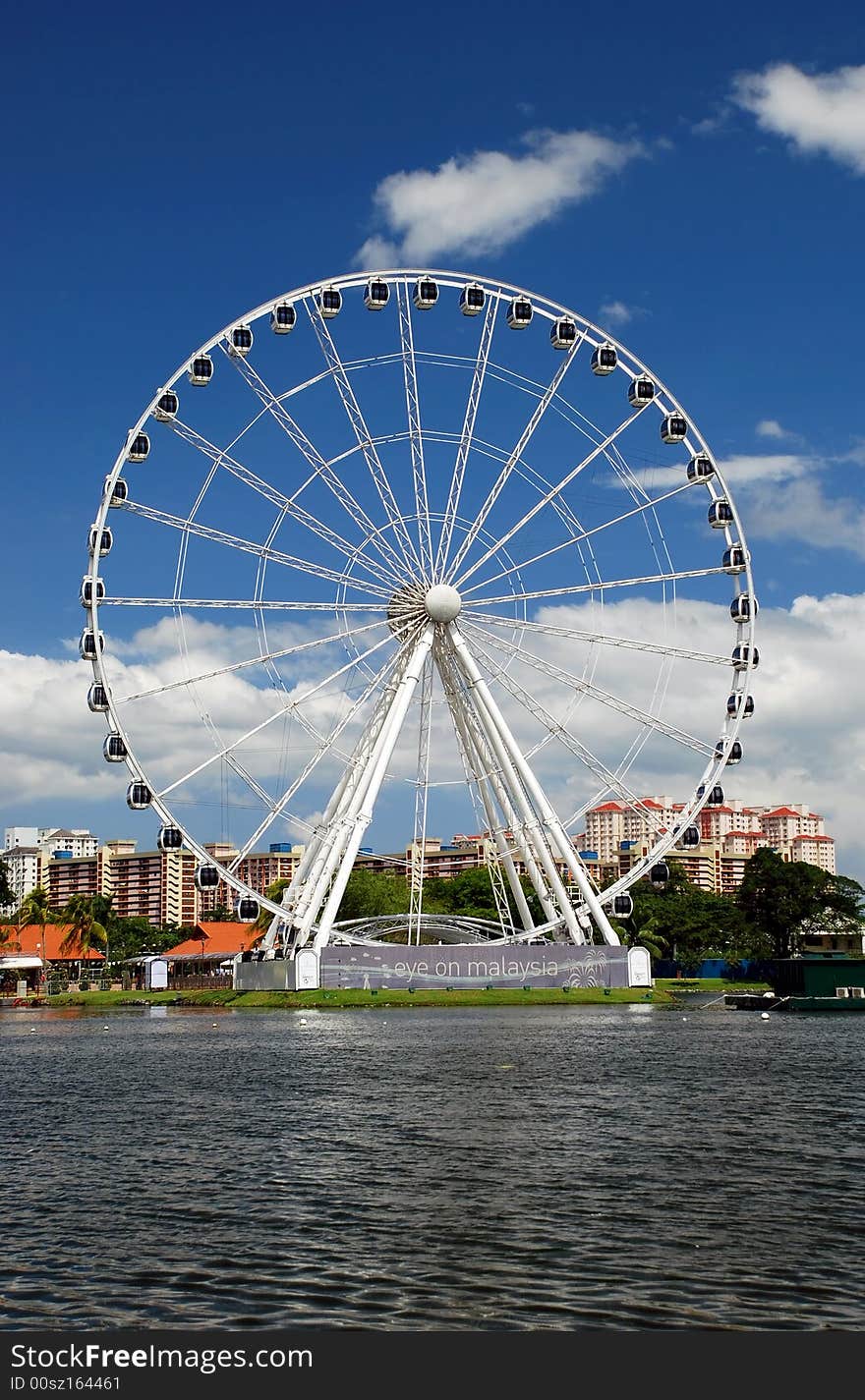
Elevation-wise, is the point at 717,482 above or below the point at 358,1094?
above

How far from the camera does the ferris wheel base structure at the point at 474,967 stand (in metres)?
90.8

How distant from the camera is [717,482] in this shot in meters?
82.8

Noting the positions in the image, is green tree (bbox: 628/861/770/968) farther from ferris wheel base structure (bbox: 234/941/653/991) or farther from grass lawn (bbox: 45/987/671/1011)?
grass lawn (bbox: 45/987/671/1011)

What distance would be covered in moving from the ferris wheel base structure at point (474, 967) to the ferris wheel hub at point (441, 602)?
21.4 m

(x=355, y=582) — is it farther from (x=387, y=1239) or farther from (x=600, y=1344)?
(x=600, y=1344)

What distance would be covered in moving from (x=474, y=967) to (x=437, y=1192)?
6797 centimetres

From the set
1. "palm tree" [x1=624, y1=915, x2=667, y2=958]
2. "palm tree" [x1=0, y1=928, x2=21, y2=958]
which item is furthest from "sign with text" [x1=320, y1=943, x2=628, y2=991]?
"palm tree" [x1=0, y1=928, x2=21, y2=958]

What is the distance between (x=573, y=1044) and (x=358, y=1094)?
18.7 meters

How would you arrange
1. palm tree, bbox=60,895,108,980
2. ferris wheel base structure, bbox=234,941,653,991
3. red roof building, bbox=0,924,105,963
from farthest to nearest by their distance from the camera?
red roof building, bbox=0,924,105,963 → palm tree, bbox=60,895,108,980 → ferris wheel base structure, bbox=234,941,653,991

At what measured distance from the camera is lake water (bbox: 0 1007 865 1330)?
57.7ft

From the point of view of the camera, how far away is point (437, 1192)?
25.2 meters

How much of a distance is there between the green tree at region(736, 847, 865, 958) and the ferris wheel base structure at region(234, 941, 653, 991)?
219ft

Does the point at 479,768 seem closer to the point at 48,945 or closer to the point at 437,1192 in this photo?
the point at 437,1192

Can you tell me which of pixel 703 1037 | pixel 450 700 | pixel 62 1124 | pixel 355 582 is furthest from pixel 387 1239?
pixel 450 700
